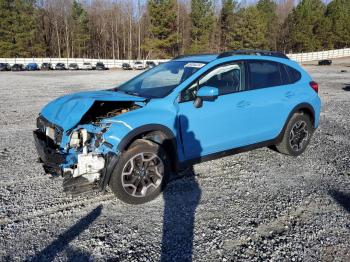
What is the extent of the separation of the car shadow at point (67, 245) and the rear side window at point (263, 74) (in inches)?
120

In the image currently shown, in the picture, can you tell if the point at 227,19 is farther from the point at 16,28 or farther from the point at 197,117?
the point at 197,117

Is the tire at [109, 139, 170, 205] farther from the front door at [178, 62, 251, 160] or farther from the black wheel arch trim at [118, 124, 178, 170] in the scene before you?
the front door at [178, 62, 251, 160]

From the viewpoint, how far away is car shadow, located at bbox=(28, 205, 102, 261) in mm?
3189

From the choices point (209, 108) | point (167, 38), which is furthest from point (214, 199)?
point (167, 38)

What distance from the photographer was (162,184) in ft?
14.5

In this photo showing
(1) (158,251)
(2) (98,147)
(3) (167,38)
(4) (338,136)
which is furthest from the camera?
(3) (167,38)

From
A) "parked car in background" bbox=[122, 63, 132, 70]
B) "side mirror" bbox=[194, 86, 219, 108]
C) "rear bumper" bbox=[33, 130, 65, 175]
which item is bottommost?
"rear bumper" bbox=[33, 130, 65, 175]

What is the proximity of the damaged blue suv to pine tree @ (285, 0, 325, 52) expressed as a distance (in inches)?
2836

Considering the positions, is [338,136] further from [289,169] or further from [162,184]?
[162,184]

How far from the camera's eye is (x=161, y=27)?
58.8m

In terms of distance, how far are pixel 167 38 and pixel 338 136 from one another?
54.8 metres

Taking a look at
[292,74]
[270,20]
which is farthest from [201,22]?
[292,74]

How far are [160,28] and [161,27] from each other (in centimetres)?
24

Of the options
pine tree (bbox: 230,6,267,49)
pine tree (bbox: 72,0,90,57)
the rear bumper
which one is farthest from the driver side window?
pine tree (bbox: 72,0,90,57)
